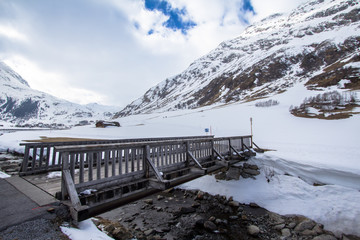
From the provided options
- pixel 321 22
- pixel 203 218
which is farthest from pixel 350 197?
pixel 321 22

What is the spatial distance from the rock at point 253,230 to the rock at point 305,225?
1.79 metres

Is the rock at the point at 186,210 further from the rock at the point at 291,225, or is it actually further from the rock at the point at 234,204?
the rock at the point at 291,225

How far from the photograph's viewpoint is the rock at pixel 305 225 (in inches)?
331

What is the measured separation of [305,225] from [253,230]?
2.44m

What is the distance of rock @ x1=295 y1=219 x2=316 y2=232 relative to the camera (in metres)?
8.40

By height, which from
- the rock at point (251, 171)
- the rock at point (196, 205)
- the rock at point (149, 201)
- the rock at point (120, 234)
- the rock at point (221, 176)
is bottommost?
the rock at point (196, 205)

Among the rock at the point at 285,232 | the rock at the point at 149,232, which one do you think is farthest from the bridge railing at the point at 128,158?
the rock at the point at 285,232

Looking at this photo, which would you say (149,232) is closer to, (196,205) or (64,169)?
(196,205)

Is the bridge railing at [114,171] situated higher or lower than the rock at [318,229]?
higher

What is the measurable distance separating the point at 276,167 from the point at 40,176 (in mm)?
14018

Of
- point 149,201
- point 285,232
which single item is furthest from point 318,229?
point 149,201

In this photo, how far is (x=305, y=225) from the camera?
28.0ft

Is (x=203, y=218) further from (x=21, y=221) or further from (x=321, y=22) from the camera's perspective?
(x=321, y=22)

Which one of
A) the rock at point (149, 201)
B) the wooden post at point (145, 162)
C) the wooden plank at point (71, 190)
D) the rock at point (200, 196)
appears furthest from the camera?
the rock at point (200, 196)
